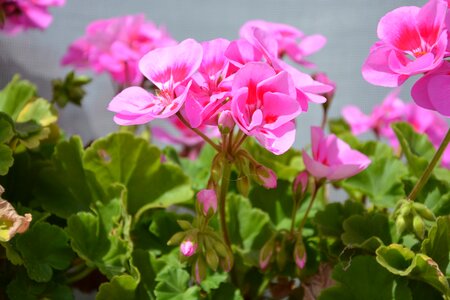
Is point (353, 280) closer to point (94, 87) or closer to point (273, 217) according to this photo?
point (273, 217)

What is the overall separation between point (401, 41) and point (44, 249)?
1.49ft

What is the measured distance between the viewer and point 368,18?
167 cm

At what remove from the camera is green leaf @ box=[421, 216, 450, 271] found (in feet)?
2.37

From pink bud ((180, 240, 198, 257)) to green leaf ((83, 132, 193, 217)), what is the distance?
20 cm

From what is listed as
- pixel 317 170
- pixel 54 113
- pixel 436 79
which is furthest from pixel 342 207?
pixel 54 113

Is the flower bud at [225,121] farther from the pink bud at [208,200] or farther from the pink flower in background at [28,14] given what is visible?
the pink flower in background at [28,14]

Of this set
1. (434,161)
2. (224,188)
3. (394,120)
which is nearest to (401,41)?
(434,161)

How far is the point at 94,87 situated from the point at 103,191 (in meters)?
0.85

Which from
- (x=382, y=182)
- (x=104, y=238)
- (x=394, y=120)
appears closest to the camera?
(x=104, y=238)

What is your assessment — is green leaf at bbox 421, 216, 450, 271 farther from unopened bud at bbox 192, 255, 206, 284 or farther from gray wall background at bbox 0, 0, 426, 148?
gray wall background at bbox 0, 0, 426, 148

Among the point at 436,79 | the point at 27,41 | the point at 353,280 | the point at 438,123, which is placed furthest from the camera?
the point at 27,41

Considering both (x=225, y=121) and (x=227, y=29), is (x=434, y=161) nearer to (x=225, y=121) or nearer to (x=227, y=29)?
(x=225, y=121)

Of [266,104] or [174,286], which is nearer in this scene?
[266,104]

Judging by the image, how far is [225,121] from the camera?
638 millimetres
